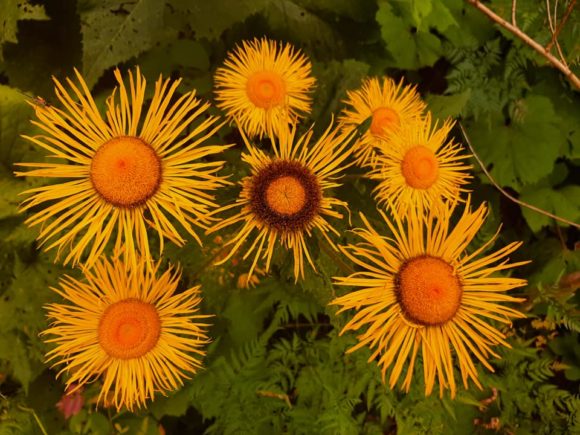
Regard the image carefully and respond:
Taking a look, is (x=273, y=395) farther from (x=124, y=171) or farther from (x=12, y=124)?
(x=12, y=124)

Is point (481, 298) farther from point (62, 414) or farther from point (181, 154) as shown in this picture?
point (62, 414)

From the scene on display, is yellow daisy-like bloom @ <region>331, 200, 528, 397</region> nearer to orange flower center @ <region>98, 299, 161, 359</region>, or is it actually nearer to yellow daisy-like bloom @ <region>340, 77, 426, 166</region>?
yellow daisy-like bloom @ <region>340, 77, 426, 166</region>

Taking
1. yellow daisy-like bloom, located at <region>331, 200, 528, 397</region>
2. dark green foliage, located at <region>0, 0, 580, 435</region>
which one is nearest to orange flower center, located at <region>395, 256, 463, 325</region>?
yellow daisy-like bloom, located at <region>331, 200, 528, 397</region>

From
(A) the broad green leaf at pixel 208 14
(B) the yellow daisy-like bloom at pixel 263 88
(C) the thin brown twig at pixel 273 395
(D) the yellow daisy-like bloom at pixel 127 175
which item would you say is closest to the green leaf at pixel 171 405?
(C) the thin brown twig at pixel 273 395

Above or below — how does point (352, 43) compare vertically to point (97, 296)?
above

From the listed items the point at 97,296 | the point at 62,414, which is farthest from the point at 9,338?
the point at 97,296
